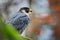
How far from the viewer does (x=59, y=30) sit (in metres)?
0.81

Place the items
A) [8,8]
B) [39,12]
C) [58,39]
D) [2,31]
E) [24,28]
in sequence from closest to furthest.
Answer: [2,31] → [58,39] → [39,12] → [24,28] → [8,8]

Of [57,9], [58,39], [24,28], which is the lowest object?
[24,28]

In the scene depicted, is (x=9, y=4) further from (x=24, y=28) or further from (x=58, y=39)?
(x=58, y=39)

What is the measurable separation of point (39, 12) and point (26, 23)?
2.33m

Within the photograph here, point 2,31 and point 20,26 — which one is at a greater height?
point 2,31

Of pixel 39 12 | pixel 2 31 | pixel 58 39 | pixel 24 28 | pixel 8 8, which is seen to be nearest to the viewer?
pixel 2 31

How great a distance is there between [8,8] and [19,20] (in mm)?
1758

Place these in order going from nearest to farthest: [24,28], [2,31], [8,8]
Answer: [2,31]
[24,28]
[8,8]

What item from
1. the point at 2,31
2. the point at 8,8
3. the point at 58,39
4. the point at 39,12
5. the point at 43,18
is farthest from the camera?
the point at 8,8

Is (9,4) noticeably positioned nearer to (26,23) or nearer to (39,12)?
(26,23)

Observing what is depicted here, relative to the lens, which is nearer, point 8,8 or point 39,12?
point 39,12

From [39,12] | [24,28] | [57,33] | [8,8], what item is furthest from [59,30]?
[8,8]

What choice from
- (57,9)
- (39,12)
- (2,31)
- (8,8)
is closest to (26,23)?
(8,8)

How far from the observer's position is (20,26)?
3586 mm
